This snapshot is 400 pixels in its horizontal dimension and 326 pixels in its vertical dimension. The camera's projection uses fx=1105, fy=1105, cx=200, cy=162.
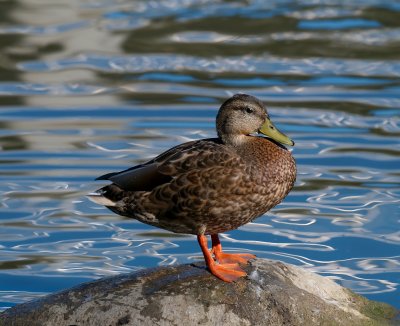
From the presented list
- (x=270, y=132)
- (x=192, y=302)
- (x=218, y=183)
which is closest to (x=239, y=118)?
(x=270, y=132)

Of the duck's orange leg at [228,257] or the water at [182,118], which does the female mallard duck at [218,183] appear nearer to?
the duck's orange leg at [228,257]

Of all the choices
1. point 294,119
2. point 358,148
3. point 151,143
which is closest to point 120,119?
point 151,143

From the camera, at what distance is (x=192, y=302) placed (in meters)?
6.37

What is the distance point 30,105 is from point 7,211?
3282mm

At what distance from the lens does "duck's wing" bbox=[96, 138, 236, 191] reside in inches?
259

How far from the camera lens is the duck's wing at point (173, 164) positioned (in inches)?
259

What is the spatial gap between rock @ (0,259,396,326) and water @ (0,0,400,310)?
59.5 inches

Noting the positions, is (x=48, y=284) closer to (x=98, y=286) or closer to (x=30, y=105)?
(x=98, y=286)

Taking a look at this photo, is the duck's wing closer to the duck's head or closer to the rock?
the duck's head

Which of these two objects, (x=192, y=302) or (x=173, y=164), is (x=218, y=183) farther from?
(x=192, y=302)

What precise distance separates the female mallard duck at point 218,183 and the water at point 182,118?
176cm

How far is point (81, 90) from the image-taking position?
13.5 metres

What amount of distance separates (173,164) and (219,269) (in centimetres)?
69

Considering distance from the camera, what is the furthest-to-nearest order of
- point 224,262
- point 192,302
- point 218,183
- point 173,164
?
point 224,262 → point 173,164 → point 218,183 → point 192,302
